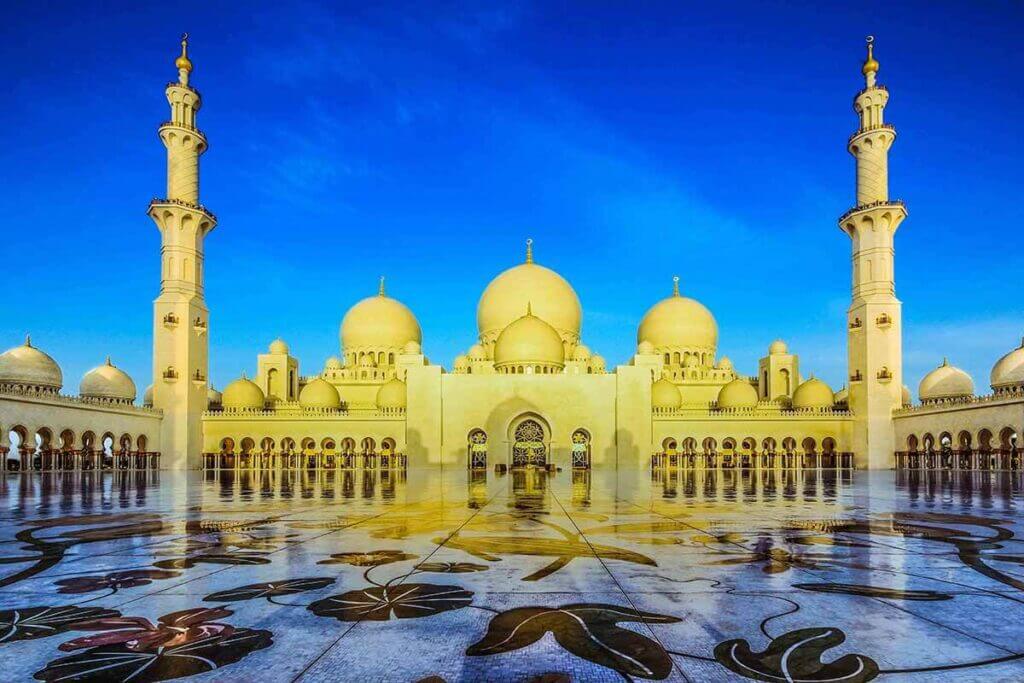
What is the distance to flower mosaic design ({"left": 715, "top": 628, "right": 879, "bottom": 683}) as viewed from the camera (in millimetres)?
2426

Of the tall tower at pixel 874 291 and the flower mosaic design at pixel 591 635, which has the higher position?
the tall tower at pixel 874 291

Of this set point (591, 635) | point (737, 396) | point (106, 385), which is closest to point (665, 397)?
point (737, 396)

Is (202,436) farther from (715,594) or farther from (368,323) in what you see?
(715,594)

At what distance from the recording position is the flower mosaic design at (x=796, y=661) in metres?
2.43

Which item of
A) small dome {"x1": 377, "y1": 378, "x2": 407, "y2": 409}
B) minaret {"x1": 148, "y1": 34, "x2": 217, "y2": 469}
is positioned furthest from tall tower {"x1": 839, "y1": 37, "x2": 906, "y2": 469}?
minaret {"x1": 148, "y1": 34, "x2": 217, "y2": 469}

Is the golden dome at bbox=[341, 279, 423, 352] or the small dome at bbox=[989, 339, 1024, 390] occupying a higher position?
the golden dome at bbox=[341, 279, 423, 352]

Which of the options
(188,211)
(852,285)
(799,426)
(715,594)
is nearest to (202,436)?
(188,211)

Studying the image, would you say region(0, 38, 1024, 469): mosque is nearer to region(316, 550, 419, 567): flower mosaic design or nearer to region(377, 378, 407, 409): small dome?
region(377, 378, 407, 409): small dome

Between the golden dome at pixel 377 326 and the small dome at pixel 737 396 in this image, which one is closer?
the small dome at pixel 737 396

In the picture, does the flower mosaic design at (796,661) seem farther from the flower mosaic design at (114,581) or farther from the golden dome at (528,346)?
the golden dome at (528,346)

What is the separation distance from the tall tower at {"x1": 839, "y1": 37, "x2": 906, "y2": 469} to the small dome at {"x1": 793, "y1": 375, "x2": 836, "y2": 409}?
2.59 meters

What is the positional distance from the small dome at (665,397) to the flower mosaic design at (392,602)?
1398 inches

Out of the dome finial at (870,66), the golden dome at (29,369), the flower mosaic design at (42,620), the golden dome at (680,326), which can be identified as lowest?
the flower mosaic design at (42,620)

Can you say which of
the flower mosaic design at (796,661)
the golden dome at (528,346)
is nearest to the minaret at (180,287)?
the golden dome at (528,346)
